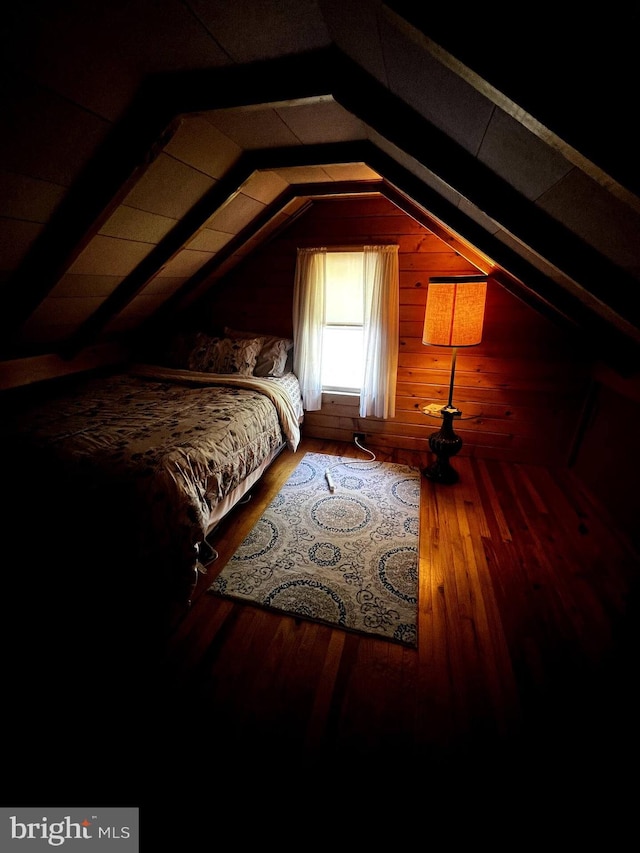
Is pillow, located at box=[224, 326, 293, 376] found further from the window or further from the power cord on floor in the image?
the power cord on floor

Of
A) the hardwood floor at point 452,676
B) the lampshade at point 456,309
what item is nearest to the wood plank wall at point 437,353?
the lampshade at point 456,309

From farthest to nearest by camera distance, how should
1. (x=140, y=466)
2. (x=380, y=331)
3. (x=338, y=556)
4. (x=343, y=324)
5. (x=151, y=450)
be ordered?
(x=343, y=324) < (x=380, y=331) < (x=338, y=556) < (x=151, y=450) < (x=140, y=466)

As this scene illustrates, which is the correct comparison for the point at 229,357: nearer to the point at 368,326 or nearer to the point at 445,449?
the point at 368,326

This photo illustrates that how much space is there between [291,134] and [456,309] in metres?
1.34

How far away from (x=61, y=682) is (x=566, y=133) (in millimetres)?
2188

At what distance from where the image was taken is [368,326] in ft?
9.62

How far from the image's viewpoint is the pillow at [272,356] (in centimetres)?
299

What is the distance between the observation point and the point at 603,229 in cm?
99

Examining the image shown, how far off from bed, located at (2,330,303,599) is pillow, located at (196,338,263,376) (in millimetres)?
427

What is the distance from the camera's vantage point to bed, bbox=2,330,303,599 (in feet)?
4.83

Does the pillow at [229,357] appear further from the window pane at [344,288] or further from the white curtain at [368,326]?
the window pane at [344,288]

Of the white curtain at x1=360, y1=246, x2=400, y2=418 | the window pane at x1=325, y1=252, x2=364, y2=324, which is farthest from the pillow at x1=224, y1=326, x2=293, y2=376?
the white curtain at x1=360, y1=246, x2=400, y2=418

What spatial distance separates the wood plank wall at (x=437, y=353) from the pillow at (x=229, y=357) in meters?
0.40

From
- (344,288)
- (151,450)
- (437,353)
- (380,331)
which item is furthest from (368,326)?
(151,450)
